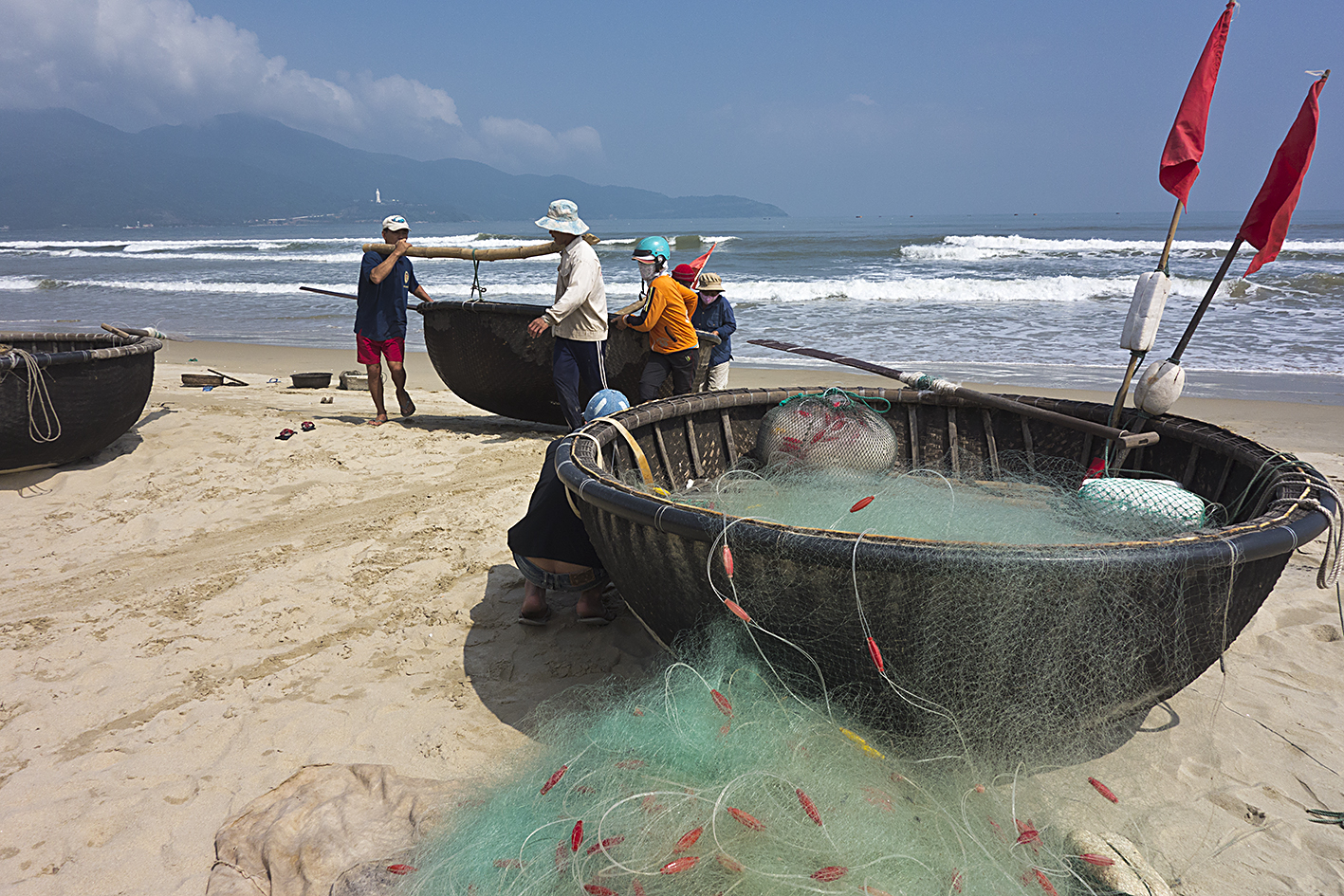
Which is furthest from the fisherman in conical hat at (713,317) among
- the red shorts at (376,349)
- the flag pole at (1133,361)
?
the flag pole at (1133,361)

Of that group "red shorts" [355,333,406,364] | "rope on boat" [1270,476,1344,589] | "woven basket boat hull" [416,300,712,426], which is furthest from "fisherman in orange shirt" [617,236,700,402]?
"rope on boat" [1270,476,1344,589]

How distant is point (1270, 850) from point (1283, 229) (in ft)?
7.37

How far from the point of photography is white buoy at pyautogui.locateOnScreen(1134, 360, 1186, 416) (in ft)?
10.1

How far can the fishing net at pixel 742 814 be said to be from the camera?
169cm

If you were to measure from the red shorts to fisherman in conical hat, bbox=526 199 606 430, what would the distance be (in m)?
1.63

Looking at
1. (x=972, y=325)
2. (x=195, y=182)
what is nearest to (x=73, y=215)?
(x=195, y=182)

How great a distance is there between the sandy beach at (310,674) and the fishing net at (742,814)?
1.47 ft

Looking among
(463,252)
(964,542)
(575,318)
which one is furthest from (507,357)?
(964,542)

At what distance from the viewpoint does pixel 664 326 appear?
5.66 metres

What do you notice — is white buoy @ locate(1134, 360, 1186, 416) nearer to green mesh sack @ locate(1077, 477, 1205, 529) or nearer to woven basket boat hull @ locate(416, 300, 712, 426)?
green mesh sack @ locate(1077, 477, 1205, 529)

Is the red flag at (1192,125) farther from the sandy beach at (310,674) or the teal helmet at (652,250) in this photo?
the teal helmet at (652,250)

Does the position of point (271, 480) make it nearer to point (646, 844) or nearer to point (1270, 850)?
point (646, 844)

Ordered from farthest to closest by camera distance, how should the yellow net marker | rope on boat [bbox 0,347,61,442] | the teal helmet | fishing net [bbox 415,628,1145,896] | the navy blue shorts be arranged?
the teal helmet
rope on boat [bbox 0,347,61,442]
the navy blue shorts
the yellow net marker
fishing net [bbox 415,628,1145,896]

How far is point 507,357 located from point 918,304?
11674 millimetres
